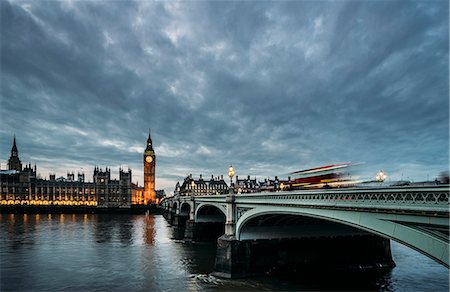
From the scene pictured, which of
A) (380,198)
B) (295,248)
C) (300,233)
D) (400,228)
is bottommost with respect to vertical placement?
(295,248)

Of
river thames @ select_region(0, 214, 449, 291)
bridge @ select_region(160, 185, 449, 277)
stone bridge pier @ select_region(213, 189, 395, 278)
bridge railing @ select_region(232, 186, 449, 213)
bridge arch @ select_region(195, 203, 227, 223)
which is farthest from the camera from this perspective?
bridge arch @ select_region(195, 203, 227, 223)

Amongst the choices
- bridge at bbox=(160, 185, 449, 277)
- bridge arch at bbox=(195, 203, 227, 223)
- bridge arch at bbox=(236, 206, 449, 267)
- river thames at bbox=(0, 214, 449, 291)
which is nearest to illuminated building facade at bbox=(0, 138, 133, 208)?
bridge arch at bbox=(195, 203, 227, 223)

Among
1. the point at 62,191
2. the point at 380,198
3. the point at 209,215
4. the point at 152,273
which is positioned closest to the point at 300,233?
the point at 152,273

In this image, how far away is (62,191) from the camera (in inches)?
6870

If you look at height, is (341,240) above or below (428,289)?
above

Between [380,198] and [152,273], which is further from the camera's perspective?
[152,273]

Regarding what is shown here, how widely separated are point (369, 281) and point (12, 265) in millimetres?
32777

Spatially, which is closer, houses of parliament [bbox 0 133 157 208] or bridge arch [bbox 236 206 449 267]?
bridge arch [bbox 236 206 449 267]

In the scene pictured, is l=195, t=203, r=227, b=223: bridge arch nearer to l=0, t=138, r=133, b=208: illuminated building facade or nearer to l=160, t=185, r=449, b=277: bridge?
l=160, t=185, r=449, b=277: bridge

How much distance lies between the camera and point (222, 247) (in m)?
30.8

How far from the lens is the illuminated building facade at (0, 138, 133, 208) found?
168000 millimetres

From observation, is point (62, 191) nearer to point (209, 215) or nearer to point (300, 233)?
point (209, 215)

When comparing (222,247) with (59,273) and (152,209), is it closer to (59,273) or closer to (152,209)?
(59,273)

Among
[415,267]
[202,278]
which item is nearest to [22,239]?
[202,278]
